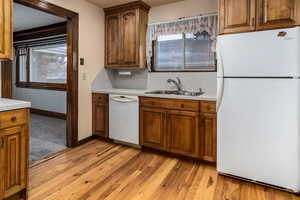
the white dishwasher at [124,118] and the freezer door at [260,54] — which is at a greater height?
the freezer door at [260,54]

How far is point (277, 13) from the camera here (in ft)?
6.21

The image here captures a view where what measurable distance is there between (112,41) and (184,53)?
1.32m

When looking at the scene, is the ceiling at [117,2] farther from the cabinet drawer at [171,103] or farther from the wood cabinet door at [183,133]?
the wood cabinet door at [183,133]

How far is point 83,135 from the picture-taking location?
324 cm

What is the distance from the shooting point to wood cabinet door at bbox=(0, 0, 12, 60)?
5.81 feet

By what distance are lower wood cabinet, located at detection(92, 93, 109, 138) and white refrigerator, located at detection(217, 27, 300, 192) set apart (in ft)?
6.18

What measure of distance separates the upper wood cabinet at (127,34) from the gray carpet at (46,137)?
1.64 metres

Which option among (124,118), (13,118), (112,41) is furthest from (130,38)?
(13,118)

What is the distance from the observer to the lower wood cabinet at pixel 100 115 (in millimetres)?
3266

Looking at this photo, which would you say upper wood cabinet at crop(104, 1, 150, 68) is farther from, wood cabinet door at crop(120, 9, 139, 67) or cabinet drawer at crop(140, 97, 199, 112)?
cabinet drawer at crop(140, 97, 199, 112)

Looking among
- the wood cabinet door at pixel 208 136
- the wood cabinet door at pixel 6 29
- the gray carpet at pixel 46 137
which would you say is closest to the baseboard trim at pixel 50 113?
the gray carpet at pixel 46 137

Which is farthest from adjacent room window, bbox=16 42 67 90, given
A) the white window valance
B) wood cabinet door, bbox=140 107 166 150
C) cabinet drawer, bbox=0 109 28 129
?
cabinet drawer, bbox=0 109 28 129

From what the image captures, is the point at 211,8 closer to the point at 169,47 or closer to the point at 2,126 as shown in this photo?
the point at 169,47

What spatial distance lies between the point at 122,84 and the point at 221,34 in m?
2.19
